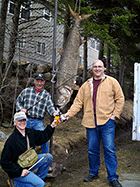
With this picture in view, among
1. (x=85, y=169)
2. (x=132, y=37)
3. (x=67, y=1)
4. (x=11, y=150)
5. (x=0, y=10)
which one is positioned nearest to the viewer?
(x=11, y=150)

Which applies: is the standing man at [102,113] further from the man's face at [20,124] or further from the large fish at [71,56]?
the large fish at [71,56]

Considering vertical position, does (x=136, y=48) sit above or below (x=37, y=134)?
above

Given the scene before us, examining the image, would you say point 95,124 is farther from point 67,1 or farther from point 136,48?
point 136,48

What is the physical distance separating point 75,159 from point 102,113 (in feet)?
8.08

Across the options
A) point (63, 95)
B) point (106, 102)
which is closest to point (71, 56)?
point (63, 95)

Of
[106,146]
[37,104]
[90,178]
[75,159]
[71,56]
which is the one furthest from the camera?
[75,159]

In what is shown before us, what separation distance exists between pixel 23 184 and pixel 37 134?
0.72m

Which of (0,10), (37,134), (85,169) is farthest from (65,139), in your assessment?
(0,10)

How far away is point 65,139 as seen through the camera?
21.5 feet

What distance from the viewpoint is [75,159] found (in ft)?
17.9

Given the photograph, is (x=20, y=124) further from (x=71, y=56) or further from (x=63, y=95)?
(x=71, y=56)

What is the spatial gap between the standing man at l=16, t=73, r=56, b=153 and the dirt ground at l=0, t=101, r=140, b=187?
2.34ft

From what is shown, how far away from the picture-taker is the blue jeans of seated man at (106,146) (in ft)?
11.0

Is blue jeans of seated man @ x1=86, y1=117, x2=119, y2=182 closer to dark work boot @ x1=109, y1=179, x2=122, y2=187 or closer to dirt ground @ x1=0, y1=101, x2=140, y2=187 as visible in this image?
dark work boot @ x1=109, y1=179, x2=122, y2=187
